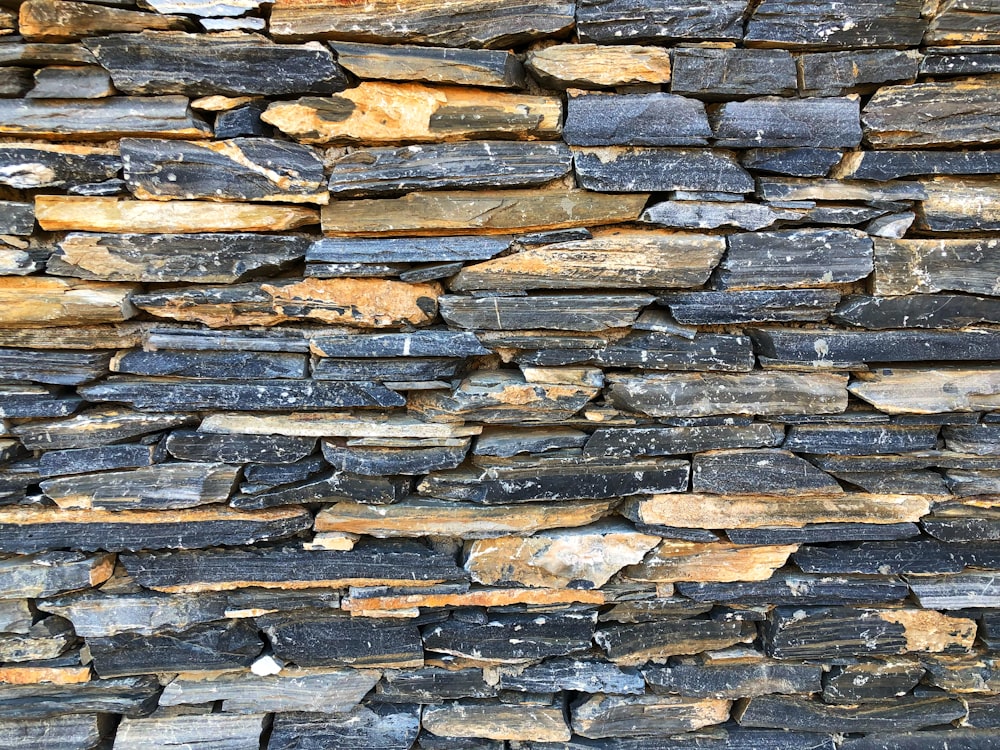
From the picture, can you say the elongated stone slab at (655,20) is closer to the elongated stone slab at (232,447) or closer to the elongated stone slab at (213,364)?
the elongated stone slab at (213,364)

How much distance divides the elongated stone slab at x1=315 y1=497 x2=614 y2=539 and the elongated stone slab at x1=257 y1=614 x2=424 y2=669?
0.35m

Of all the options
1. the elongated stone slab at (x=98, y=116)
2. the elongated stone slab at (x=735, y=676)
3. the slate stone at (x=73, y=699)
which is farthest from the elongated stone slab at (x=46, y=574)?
the elongated stone slab at (x=735, y=676)

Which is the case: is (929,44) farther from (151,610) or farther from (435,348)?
(151,610)

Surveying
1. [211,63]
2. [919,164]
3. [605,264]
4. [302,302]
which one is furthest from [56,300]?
[919,164]

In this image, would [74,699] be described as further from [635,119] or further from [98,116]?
[635,119]

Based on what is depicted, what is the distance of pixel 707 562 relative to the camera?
214 centimetres

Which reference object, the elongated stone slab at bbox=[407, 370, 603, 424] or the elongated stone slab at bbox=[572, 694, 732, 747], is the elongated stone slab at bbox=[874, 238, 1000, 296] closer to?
the elongated stone slab at bbox=[407, 370, 603, 424]

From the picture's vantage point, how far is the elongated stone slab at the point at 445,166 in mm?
1816

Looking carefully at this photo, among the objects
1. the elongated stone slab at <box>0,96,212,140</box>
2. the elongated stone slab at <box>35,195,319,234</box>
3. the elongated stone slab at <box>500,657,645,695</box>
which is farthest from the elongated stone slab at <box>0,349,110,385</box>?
the elongated stone slab at <box>500,657,645,695</box>

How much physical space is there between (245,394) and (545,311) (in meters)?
1.01

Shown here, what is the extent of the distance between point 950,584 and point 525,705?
1615 millimetres

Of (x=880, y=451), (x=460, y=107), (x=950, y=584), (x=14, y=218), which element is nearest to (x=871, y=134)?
(x=880, y=451)

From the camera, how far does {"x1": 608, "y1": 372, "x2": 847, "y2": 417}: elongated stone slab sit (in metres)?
1.96

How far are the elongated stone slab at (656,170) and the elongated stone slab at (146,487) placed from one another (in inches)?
59.9
